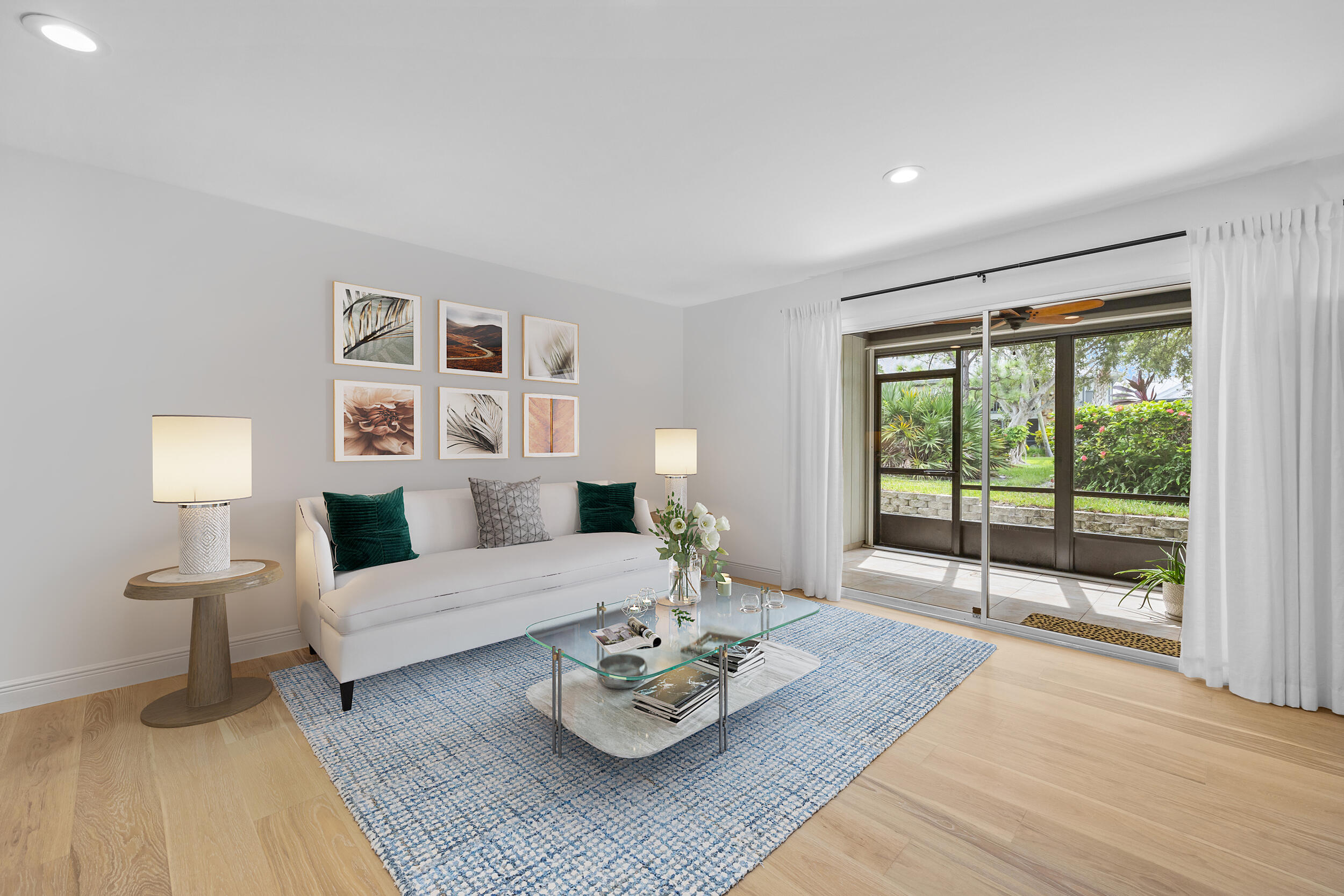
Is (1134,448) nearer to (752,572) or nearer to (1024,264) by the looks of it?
(1024,264)

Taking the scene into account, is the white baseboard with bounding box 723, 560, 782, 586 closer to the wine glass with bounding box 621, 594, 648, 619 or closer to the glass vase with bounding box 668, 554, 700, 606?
the glass vase with bounding box 668, 554, 700, 606

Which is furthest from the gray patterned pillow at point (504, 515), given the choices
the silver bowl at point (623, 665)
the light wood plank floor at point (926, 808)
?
the silver bowl at point (623, 665)

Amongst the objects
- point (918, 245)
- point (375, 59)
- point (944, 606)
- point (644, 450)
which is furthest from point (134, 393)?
point (944, 606)

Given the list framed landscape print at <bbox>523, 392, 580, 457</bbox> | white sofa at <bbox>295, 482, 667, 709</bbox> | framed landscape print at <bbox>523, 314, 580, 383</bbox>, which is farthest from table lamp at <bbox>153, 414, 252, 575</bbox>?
framed landscape print at <bbox>523, 314, 580, 383</bbox>

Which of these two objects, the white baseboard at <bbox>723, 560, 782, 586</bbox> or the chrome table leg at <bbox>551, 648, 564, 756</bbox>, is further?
the white baseboard at <bbox>723, 560, 782, 586</bbox>

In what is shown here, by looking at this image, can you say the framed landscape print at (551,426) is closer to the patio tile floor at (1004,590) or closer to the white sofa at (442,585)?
the white sofa at (442,585)

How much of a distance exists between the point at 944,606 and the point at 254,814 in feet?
13.3

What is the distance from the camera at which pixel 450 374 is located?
4.06 meters

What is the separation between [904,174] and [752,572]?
11.3 ft

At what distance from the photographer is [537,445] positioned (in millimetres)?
4566

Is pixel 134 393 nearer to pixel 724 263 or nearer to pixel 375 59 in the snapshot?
pixel 375 59

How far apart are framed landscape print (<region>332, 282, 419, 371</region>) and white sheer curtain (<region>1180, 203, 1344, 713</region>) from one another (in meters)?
4.64

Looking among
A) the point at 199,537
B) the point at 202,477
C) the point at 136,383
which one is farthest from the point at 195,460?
the point at 136,383

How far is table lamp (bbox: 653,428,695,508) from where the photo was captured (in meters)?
4.93
